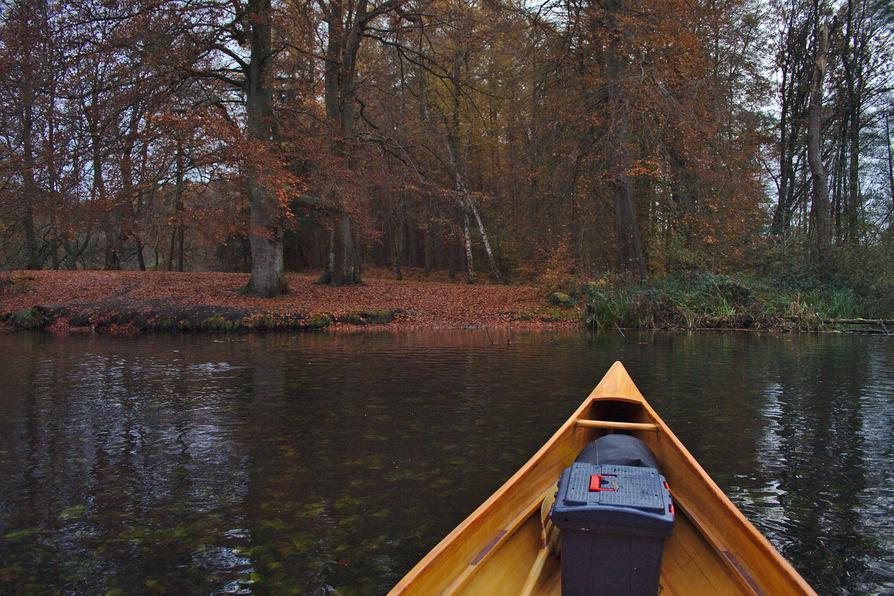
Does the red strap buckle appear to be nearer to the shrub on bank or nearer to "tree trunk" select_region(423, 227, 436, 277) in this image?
the shrub on bank

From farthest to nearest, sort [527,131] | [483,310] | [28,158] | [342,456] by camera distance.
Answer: [527,131]
[483,310]
[28,158]
[342,456]

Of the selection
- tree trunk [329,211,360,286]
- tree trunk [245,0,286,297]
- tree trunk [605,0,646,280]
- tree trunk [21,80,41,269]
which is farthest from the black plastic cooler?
tree trunk [329,211,360,286]

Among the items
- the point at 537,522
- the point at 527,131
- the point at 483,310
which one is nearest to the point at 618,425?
the point at 537,522

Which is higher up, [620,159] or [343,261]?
[620,159]

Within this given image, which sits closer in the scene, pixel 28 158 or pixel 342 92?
pixel 28 158

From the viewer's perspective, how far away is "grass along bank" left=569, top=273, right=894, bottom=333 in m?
16.5

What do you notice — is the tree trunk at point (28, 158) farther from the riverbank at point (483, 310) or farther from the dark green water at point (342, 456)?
the dark green water at point (342, 456)

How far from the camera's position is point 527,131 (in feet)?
83.7

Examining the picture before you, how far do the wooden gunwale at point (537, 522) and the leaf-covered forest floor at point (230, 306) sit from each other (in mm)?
13050

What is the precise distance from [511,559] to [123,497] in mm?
3178

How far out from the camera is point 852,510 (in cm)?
425

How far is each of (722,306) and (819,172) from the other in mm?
5893

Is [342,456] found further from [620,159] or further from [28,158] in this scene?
[28,158]

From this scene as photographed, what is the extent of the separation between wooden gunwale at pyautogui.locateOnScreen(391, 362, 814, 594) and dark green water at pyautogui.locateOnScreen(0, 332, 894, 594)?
0.71m
